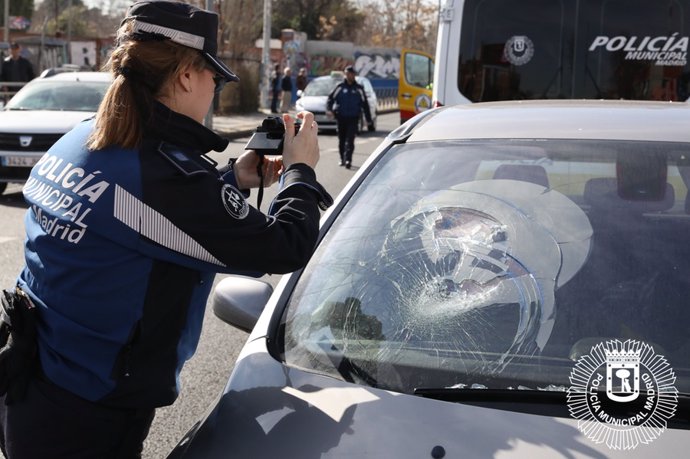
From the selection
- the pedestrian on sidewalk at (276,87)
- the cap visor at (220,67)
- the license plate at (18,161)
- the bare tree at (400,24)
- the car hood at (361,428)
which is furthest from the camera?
the bare tree at (400,24)

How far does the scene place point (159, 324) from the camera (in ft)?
6.88

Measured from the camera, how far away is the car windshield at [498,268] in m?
2.32

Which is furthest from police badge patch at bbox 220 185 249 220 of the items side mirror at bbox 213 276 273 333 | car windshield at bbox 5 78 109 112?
car windshield at bbox 5 78 109 112

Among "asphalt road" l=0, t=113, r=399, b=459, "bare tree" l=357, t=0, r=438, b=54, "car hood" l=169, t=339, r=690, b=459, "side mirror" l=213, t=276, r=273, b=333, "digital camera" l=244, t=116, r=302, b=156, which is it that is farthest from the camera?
"bare tree" l=357, t=0, r=438, b=54

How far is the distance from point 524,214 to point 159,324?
1134 millimetres

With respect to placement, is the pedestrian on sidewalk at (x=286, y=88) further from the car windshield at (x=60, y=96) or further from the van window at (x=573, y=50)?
the van window at (x=573, y=50)

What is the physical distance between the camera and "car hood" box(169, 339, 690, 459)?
75.2 inches

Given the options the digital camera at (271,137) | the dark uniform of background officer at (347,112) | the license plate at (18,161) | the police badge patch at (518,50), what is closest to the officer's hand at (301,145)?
the digital camera at (271,137)

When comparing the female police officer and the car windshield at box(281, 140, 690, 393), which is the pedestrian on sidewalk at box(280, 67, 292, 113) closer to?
the car windshield at box(281, 140, 690, 393)

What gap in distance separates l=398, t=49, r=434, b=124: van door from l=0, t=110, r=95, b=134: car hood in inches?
523

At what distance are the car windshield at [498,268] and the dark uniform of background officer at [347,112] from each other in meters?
13.1

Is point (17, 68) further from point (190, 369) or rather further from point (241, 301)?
point (241, 301)

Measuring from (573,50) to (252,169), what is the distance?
6.58m

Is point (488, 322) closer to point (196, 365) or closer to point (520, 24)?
point (196, 365)
